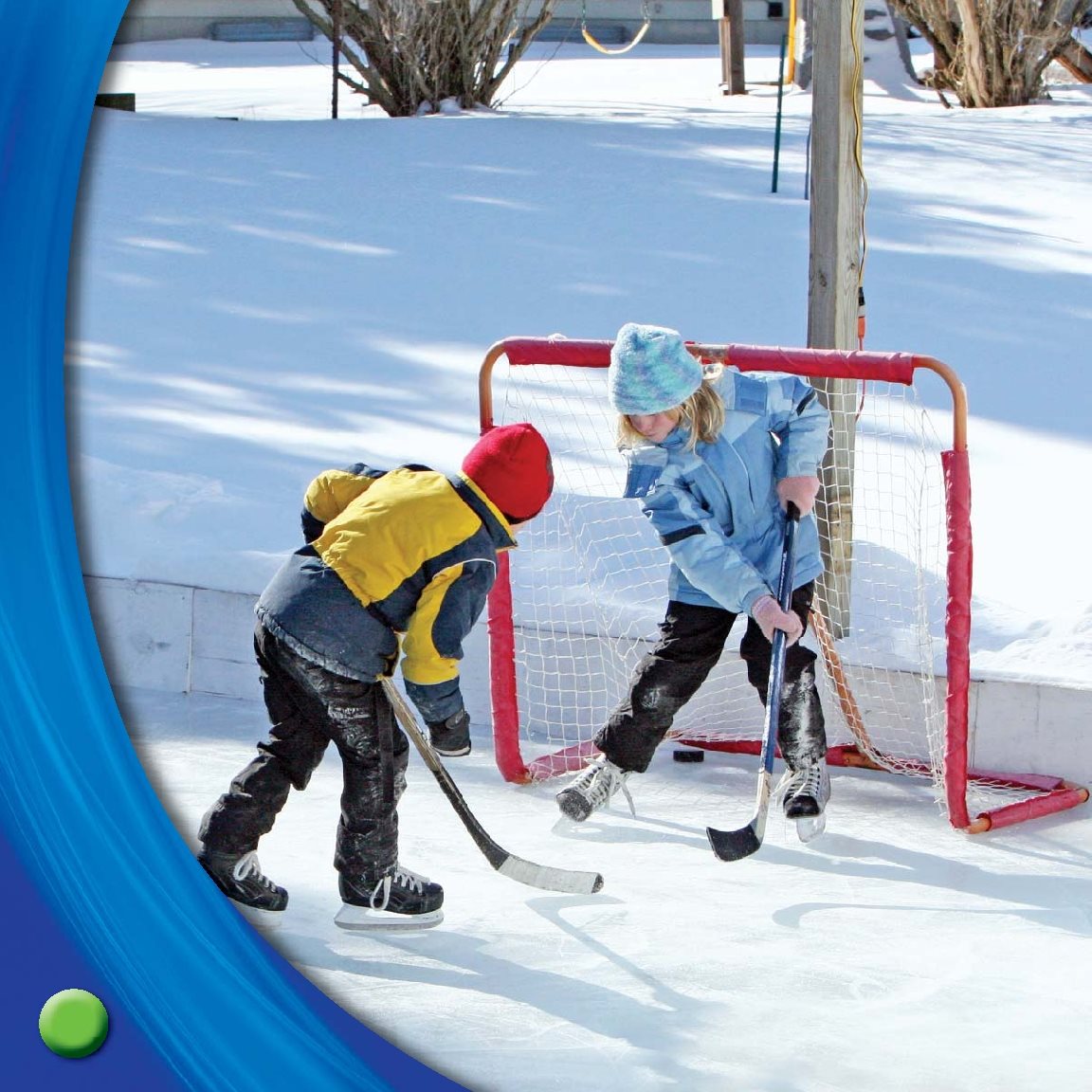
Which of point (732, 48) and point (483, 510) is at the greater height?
point (732, 48)

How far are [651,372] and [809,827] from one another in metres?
1.09

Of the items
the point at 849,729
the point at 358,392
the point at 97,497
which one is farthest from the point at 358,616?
the point at 358,392

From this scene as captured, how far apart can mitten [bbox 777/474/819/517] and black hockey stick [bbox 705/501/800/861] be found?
16mm

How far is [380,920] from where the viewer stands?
3199 millimetres

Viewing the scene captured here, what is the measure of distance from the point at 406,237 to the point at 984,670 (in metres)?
5.82

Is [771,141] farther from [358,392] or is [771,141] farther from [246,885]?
[246,885]

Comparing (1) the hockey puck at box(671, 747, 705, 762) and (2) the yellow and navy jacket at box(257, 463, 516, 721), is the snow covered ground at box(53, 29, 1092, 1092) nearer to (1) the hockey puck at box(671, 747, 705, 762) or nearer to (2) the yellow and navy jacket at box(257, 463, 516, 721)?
(1) the hockey puck at box(671, 747, 705, 762)

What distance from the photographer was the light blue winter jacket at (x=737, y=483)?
3479mm

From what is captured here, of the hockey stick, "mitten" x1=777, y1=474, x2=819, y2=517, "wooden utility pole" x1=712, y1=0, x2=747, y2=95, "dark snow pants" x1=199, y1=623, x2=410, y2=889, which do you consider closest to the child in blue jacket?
"mitten" x1=777, y1=474, x2=819, y2=517

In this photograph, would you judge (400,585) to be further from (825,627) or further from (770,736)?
(825,627)

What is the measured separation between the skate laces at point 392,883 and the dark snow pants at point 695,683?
70 cm

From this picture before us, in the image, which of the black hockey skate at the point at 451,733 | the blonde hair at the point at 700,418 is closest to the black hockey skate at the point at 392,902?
the black hockey skate at the point at 451,733

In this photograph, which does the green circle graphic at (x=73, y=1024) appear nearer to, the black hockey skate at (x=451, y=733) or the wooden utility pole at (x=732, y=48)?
the black hockey skate at (x=451, y=733)

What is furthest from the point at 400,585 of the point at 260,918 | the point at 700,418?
the point at 700,418
